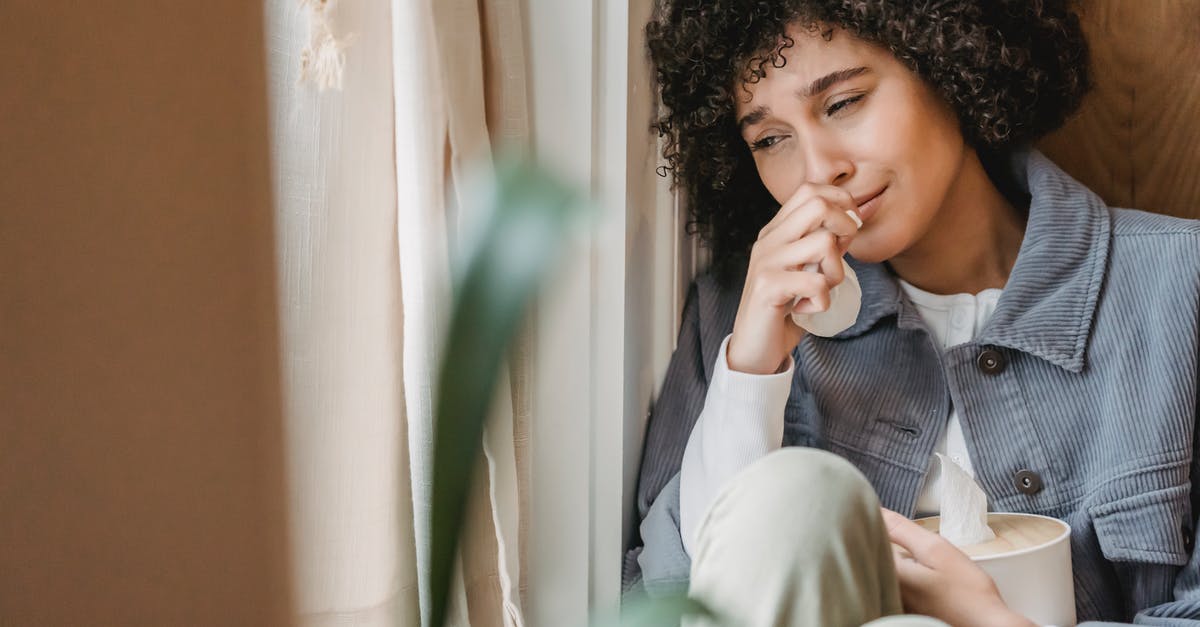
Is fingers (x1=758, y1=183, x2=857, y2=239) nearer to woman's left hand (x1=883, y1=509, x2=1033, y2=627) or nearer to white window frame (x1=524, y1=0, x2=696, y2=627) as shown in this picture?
white window frame (x1=524, y1=0, x2=696, y2=627)

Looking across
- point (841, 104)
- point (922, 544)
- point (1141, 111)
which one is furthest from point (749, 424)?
point (1141, 111)

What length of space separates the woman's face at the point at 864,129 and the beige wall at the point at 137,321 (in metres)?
0.75

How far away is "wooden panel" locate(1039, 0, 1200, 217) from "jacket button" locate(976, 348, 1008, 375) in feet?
1.42

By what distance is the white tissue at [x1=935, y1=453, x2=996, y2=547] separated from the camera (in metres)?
1.00

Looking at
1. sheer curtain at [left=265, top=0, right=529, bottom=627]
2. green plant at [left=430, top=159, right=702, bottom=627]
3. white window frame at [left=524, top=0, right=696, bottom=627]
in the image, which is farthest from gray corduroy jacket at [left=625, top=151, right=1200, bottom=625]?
green plant at [left=430, top=159, right=702, bottom=627]

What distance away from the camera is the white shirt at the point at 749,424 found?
1162 mm

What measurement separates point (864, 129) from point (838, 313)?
212mm

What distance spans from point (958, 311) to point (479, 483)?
66cm

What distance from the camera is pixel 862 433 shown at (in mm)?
1268

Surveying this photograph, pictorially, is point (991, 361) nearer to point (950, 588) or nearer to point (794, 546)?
point (950, 588)

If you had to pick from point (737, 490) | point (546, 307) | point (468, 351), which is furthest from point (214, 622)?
point (546, 307)

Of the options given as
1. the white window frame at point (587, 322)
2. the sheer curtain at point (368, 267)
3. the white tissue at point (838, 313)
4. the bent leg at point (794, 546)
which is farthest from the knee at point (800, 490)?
the white tissue at point (838, 313)

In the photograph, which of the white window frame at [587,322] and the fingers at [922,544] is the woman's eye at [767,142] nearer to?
the white window frame at [587,322]

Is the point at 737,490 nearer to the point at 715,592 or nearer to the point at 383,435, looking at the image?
the point at 715,592
